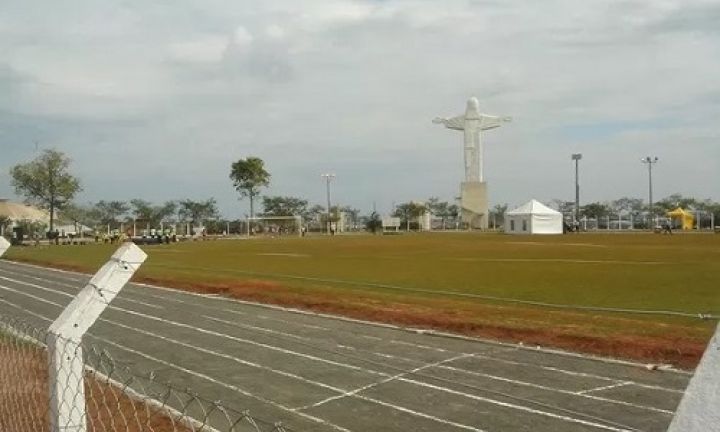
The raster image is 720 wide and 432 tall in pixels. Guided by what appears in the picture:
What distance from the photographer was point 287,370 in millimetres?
11242

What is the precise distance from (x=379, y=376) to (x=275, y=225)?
320 feet

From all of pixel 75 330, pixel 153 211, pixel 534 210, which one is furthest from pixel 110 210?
pixel 75 330

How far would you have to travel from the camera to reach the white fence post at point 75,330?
12.3ft

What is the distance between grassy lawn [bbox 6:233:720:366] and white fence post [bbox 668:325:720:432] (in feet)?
34.9

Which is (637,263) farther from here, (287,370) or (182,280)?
(287,370)

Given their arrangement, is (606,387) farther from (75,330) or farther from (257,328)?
(75,330)

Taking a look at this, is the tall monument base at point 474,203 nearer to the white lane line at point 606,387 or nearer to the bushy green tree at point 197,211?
the bushy green tree at point 197,211

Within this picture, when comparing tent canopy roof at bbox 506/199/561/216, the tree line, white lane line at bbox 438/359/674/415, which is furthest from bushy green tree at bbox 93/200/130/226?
white lane line at bbox 438/359/674/415

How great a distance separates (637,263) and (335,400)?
23581 mm

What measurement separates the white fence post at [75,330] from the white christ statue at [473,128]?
349 feet

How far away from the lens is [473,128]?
365 ft

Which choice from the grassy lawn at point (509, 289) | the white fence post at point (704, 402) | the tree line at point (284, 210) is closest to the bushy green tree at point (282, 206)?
the tree line at point (284, 210)

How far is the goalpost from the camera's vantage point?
10075cm

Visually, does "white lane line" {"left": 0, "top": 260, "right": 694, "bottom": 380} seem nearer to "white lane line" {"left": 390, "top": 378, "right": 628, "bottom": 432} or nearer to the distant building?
"white lane line" {"left": 390, "top": 378, "right": 628, "bottom": 432}
